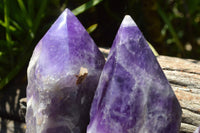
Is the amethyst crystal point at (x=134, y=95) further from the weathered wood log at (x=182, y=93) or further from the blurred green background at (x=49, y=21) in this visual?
the blurred green background at (x=49, y=21)

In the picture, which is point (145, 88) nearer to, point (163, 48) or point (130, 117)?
point (130, 117)

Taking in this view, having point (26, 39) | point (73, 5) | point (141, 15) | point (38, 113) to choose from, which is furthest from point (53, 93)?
point (141, 15)

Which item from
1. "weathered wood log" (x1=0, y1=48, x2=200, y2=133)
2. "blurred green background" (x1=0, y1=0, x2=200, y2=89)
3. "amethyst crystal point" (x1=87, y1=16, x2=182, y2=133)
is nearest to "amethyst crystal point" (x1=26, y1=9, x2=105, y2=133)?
"amethyst crystal point" (x1=87, y1=16, x2=182, y2=133)

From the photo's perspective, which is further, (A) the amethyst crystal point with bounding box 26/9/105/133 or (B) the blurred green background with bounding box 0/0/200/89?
(B) the blurred green background with bounding box 0/0/200/89

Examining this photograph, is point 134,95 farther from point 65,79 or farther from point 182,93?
point 182,93

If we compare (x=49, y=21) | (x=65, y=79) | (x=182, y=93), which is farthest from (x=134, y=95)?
(x=49, y=21)

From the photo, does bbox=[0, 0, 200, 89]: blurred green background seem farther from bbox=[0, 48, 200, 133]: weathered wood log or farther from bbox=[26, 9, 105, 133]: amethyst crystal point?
bbox=[26, 9, 105, 133]: amethyst crystal point

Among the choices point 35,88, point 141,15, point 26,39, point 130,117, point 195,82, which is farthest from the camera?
point 141,15
